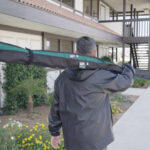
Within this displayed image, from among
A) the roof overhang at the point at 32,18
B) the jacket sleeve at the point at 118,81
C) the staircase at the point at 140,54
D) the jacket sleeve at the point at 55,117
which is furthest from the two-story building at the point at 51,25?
the jacket sleeve at the point at 118,81

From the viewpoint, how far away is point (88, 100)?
2.08 m

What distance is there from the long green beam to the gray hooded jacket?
0.17m

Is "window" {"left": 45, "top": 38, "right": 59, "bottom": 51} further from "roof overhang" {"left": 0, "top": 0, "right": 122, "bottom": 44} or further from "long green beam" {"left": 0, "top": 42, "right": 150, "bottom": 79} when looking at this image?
"long green beam" {"left": 0, "top": 42, "right": 150, "bottom": 79}

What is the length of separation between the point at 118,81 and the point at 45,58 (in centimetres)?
71

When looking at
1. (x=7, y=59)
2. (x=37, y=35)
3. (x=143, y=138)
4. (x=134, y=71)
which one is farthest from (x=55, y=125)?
(x=37, y=35)

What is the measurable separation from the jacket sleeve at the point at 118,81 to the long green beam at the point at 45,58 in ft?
0.51

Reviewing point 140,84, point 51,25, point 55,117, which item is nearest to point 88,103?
point 55,117

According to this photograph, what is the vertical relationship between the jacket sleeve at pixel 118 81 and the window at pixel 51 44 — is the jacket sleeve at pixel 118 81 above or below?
below

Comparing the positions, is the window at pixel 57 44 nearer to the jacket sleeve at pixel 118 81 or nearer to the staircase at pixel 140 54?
the staircase at pixel 140 54

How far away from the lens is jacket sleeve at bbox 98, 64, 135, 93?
203 centimetres

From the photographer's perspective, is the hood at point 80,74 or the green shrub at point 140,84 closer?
the hood at point 80,74

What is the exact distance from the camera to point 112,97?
936cm

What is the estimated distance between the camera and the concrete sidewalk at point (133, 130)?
458cm

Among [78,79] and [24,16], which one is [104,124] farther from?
[24,16]
